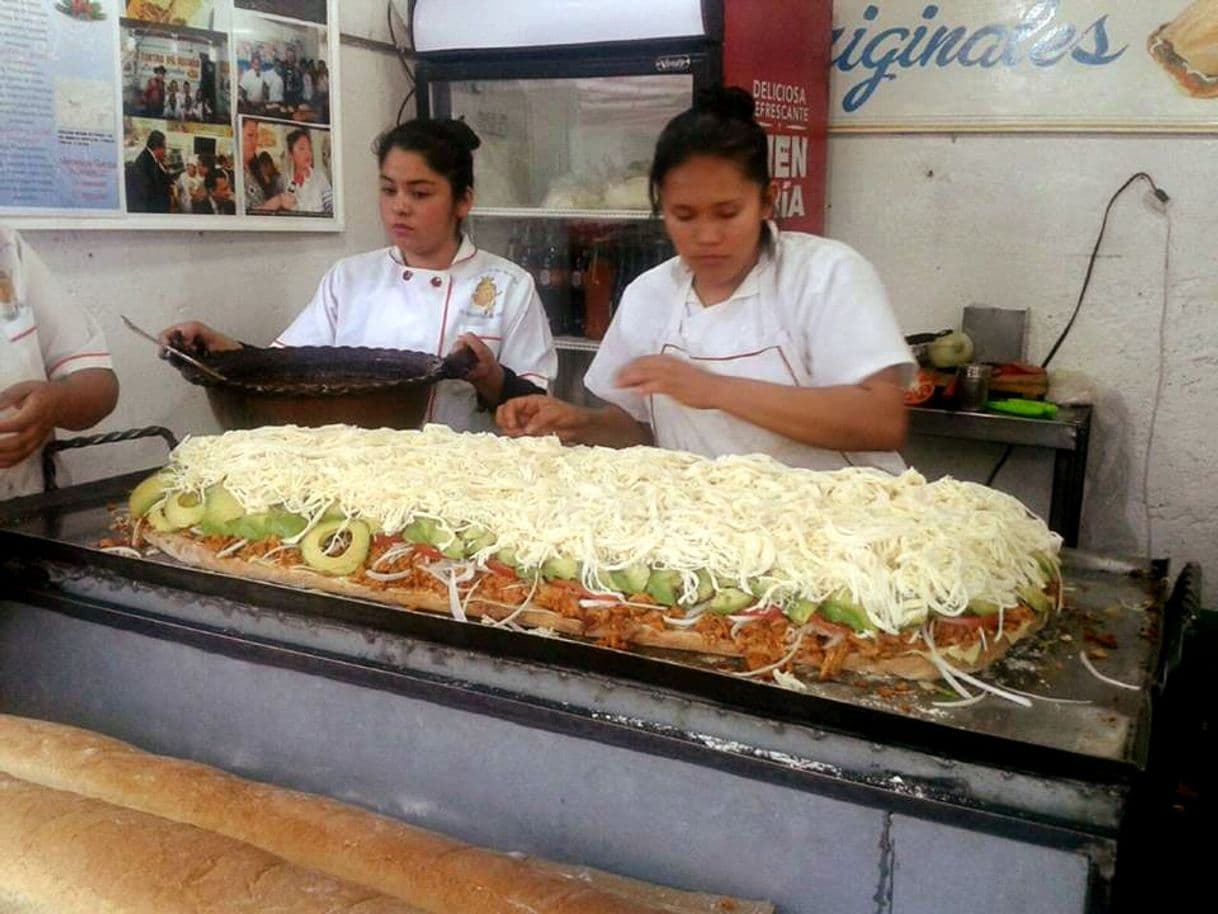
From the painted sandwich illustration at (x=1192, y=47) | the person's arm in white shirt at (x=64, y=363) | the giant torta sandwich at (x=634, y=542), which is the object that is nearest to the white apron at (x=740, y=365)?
the giant torta sandwich at (x=634, y=542)

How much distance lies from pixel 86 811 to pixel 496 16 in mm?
3199

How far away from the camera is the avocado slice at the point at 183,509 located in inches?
81.0

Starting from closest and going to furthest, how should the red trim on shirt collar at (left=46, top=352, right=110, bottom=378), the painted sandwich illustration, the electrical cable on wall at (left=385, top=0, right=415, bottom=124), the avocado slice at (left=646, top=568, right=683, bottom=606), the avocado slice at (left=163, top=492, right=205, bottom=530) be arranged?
the avocado slice at (left=646, top=568, right=683, bottom=606) → the avocado slice at (left=163, top=492, right=205, bottom=530) → the red trim on shirt collar at (left=46, top=352, right=110, bottom=378) → the painted sandwich illustration → the electrical cable on wall at (left=385, top=0, right=415, bottom=124)

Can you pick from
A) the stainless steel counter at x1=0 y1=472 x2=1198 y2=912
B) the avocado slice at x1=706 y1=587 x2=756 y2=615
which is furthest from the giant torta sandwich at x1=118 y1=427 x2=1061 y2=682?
the stainless steel counter at x1=0 y1=472 x2=1198 y2=912

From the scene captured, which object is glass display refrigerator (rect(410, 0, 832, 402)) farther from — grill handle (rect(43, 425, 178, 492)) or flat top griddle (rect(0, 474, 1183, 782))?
flat top griddle (rect(0, 474, 1183, 782))

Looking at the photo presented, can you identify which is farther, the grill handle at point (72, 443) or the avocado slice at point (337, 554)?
the grill handle at point (72, 443)

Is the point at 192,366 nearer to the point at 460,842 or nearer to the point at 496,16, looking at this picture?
the point at 460,842

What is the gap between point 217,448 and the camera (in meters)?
2.19

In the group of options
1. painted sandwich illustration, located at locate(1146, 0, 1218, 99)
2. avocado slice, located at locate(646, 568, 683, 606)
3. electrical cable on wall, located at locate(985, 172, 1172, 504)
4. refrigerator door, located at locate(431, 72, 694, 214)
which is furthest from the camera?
refrigerator door, located at locate(431, 72, 694, 214)

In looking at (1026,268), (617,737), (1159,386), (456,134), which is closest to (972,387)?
(1026,268)

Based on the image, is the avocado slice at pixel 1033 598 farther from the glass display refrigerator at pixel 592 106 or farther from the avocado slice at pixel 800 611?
the glass display refrigerator at pixel 592 106

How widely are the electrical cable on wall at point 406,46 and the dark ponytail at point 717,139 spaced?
2249mm

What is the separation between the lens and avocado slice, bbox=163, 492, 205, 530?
2057 mm

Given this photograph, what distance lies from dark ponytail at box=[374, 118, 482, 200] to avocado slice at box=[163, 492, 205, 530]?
126cm
